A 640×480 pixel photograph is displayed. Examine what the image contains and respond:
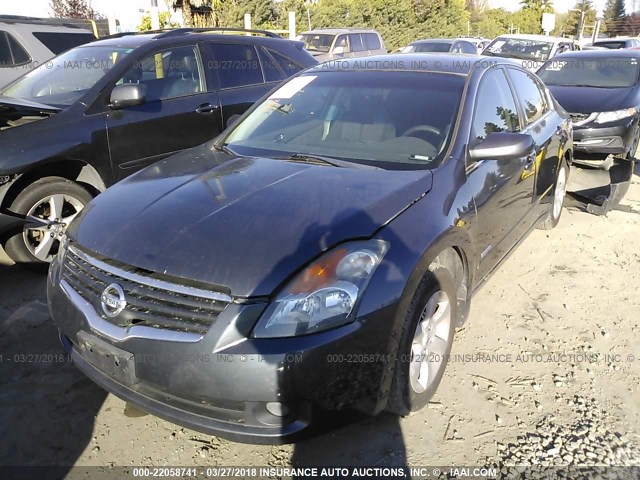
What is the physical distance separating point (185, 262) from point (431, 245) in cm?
109

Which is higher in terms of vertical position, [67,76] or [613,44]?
[67,76]

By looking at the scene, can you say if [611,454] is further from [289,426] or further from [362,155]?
[362,155]

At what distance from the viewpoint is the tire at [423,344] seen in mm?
2326

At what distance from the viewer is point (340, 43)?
15930 millimetres

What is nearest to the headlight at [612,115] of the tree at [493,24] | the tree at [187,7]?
the tree at [187,7]

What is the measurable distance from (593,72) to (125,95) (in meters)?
7.62

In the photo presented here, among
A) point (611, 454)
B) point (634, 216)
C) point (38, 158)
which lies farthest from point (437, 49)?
point (611, 454)

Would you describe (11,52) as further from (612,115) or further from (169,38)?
(612,115)

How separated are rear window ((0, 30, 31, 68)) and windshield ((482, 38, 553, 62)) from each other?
11748 millimetres

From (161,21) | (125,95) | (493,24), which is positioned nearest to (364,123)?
(125,95)

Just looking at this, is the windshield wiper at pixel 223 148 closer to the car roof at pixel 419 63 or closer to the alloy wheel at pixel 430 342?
the car roof at pixel 419 63

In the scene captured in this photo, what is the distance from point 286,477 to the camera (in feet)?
7.57

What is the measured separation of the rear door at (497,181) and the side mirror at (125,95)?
2.75m

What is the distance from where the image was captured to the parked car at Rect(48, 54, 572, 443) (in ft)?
6.68
